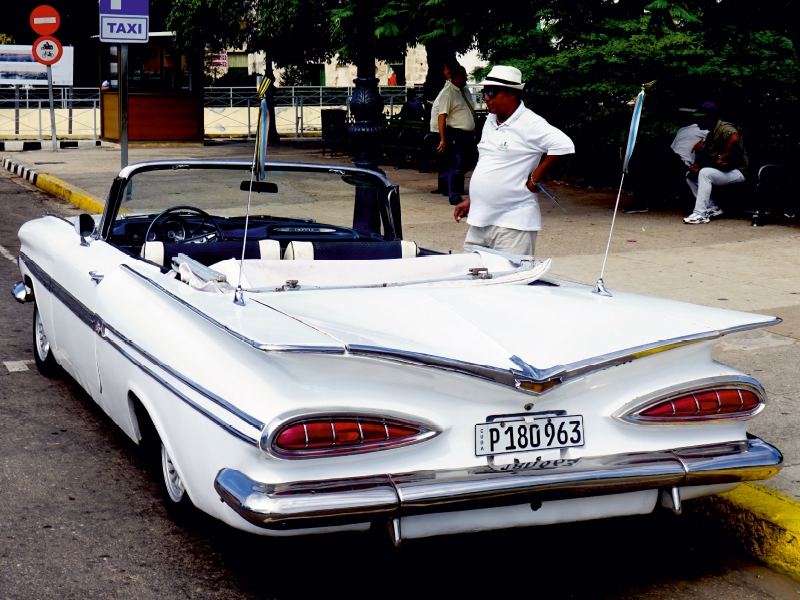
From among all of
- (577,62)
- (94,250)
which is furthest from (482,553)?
(577,62)

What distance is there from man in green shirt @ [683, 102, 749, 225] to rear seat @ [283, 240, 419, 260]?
8.26 m

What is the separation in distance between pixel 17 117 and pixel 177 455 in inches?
1023

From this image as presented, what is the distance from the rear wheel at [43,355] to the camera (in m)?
5.86

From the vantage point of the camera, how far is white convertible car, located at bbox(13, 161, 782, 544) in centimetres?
302

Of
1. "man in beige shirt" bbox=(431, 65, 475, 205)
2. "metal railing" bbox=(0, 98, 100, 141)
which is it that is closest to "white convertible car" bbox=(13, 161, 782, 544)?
"man in beige shirt" bbox=(431, 65, 475, 205)

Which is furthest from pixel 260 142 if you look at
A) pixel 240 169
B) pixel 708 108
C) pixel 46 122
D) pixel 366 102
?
pixel 46 122

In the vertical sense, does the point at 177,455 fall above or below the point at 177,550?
above

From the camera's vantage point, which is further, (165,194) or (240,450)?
(165,194)

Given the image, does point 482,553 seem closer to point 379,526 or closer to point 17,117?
point 379,526

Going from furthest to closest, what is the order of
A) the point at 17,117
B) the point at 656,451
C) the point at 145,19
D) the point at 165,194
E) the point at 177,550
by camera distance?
the point at 17,117, the point at 145,19, the point at 165,194, the point at 177,550, the point at 656,451

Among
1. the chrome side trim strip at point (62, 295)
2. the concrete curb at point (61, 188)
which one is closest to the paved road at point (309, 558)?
the chrome side trim strip at point (62, 295)

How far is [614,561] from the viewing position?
389cm

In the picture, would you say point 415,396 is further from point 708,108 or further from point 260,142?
point 708,108

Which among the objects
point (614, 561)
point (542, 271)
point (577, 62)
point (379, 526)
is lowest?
point (614, 561)
